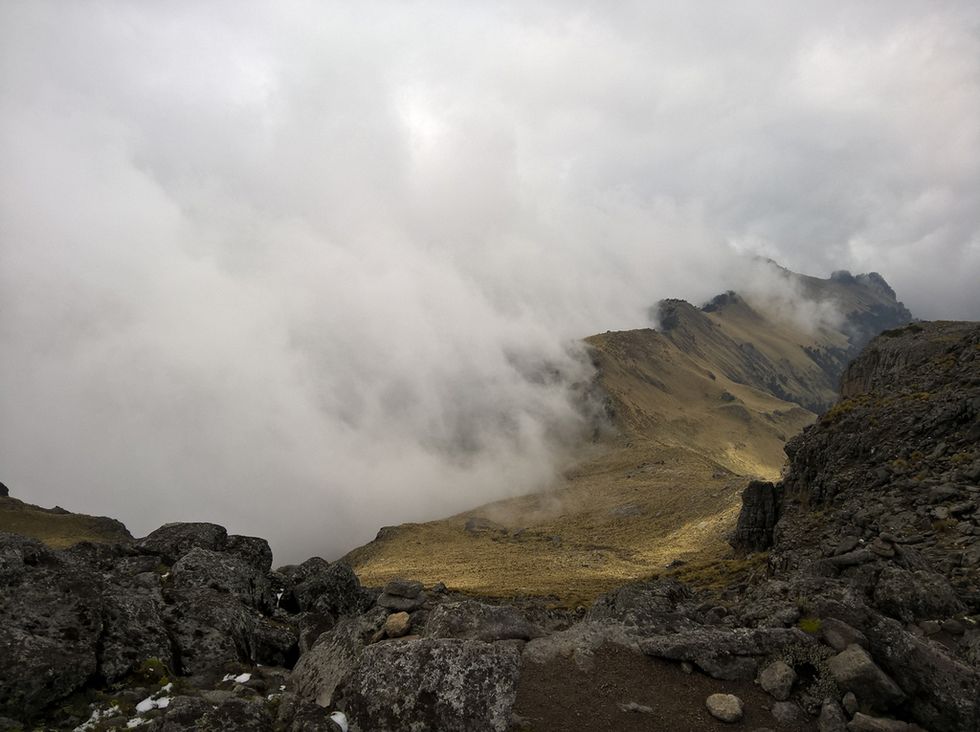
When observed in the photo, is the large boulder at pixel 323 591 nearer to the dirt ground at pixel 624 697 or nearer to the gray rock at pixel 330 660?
the gray rock at pixel 330 660

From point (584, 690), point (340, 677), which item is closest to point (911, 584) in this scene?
point (584, 690)

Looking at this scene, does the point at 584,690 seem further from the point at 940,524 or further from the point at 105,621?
the point at 940,524

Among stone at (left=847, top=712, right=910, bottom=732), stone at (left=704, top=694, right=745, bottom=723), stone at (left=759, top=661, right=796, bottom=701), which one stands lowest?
stone at (left=847, top=712, right=910, bottom=732)

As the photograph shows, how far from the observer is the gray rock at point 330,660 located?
14.0 m

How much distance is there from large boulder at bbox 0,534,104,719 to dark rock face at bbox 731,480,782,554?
5115cm

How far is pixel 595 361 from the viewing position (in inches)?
7495

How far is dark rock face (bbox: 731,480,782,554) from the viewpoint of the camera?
49.8 m

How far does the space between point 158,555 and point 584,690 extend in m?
21.5

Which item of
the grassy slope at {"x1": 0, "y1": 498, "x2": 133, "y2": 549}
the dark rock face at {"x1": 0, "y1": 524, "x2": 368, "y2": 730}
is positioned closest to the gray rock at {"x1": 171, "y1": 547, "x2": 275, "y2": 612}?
the dark rock face at {"x1": 0, "y1": 524, "x2": 368, "y2": 730}

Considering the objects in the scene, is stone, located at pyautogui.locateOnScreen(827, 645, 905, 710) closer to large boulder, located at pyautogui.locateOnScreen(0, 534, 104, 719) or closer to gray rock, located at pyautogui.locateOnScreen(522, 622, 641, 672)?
gray rock, located at pyautogui.locateOnScreen(522, 622, 641, 672)

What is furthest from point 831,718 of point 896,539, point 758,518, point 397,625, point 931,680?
point 758,518

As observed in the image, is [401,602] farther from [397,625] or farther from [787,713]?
[787,713]

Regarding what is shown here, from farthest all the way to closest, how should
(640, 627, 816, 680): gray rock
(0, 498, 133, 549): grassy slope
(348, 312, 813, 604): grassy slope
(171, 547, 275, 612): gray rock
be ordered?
(0, 498, 133, 549): grassy slope → (348, 312, 813, 604): grassy slope → (171, 547, 275, 612): gray rock → (640, 627, 816, 680): gray rock

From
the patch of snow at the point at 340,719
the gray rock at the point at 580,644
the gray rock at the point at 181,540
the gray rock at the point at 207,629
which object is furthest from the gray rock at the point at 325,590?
the gray rock at the point at 580,644
